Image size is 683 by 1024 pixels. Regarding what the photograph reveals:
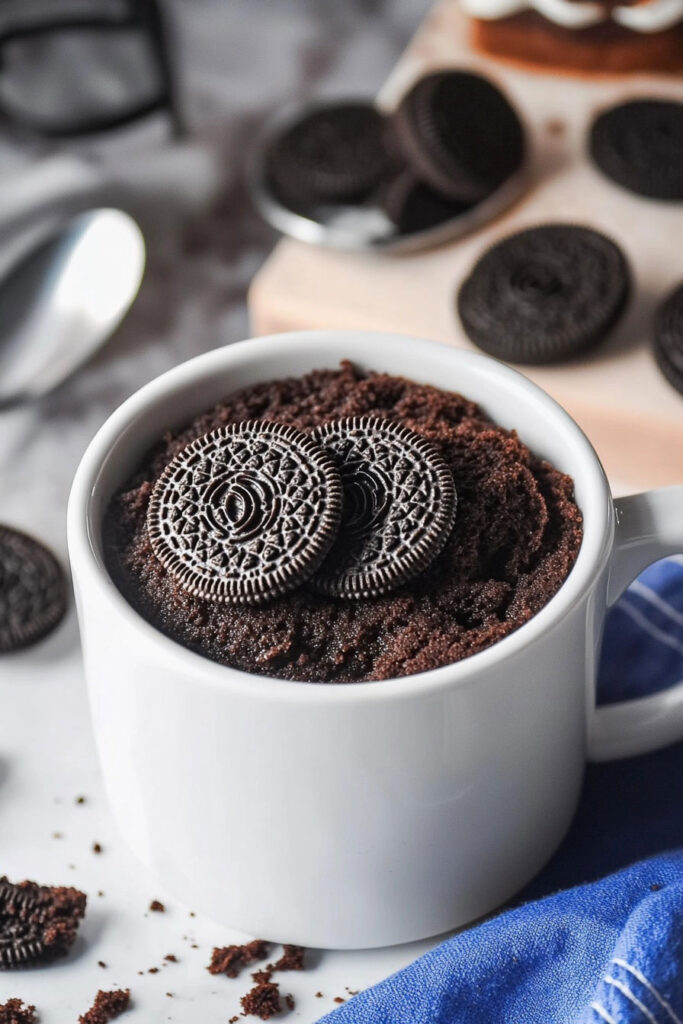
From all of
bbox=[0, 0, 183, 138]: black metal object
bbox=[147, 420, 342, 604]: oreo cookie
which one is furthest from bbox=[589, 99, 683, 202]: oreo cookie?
bbox=[147, 420, 342, 604]: oreo cookie

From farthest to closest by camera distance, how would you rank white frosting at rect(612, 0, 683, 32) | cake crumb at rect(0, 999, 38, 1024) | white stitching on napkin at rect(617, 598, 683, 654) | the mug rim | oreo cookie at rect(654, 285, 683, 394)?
white frosting at rect(612, 0, 683, 32) → oreo cookie at rect(654, 285, 683, 394) → white stitching on napkin at rect(617, 598, 683, 654) → cake crumb at rect(0, 999, 38, 1024) → the mug rim

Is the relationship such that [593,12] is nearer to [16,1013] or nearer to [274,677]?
[274,677]

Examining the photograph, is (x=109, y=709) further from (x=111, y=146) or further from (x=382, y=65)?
(x=382, y=65)

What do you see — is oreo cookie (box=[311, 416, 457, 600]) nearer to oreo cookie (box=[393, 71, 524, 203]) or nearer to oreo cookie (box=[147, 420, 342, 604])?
oreo cookie (box=[147, 420, 342, 604])

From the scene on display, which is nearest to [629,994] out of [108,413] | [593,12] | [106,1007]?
[106,1007]

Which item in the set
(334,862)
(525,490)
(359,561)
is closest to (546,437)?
(525,490)
